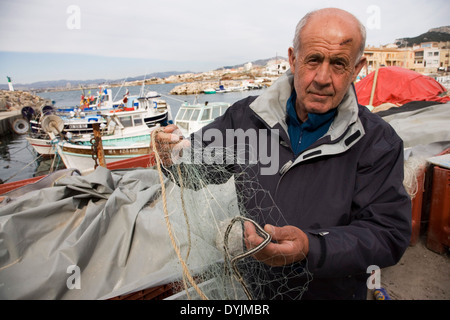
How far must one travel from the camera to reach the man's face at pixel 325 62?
1543mm

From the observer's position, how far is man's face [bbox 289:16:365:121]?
154cm

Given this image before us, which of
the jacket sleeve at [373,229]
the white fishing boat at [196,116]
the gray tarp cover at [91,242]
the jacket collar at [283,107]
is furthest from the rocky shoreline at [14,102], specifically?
the jacket sleeve at [373,229]

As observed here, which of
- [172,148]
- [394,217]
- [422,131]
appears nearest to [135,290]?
[172,148]

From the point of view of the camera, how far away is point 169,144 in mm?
1800

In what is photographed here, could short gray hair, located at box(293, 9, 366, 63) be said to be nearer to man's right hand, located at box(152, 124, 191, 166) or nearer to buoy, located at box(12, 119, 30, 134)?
man's right hand, located at box(152, 124, 191, 166)

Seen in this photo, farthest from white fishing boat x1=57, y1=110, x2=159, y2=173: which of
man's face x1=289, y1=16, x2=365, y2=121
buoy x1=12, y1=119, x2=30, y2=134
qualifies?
buoy x1=12, y1=119, x2=30, y2=134

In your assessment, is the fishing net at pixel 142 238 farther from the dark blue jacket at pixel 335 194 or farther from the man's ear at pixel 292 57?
the man's ear at pixel 292 57

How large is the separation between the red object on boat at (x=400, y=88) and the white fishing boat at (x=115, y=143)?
10830 millimetres

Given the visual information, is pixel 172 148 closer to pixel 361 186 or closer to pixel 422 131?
pixel 361 186

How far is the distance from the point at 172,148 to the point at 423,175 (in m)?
3.76

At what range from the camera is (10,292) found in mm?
2338

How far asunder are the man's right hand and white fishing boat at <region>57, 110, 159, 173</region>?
12077mm

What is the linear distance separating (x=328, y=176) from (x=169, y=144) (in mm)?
1117

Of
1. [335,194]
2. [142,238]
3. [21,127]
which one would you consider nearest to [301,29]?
[335,194]
